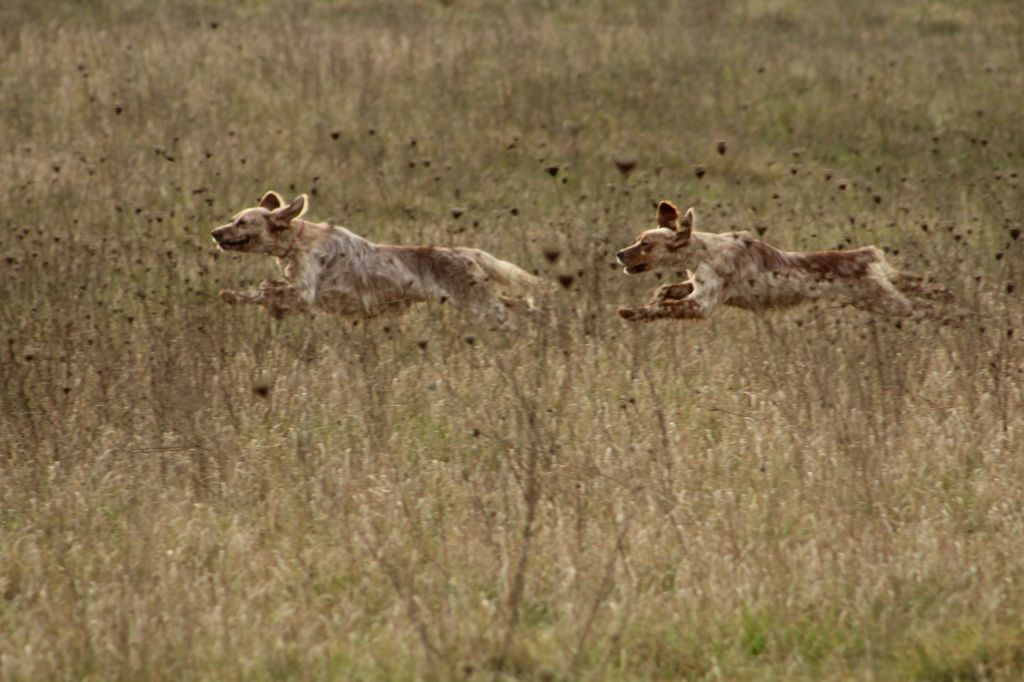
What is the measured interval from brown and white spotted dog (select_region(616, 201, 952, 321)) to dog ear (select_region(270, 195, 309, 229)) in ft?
5.99

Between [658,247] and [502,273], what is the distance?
0.97 metres

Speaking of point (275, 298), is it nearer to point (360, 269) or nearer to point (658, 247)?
point (360, 269)

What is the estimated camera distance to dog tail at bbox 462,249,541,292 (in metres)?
8.85

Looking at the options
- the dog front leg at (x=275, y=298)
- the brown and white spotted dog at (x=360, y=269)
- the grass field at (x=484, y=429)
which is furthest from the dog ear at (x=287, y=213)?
the grass field at (x=484, y=429)

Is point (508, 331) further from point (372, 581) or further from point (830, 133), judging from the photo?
point (830, 133)

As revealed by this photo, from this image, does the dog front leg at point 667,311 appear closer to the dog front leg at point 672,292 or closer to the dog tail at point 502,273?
the dog front leg at point 672,292

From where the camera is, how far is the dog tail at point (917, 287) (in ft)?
27.5

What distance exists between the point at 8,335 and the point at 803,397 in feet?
12.5

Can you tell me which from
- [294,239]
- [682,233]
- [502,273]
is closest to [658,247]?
[682,233]

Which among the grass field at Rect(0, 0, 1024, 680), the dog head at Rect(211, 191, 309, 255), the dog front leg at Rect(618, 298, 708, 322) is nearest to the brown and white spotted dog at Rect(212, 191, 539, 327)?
the dog head at Rect(211, 191, 309, 255)

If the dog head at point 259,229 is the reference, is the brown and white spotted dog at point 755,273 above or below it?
below

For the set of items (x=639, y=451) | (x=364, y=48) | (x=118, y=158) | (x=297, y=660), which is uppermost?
(x=364, y=48)

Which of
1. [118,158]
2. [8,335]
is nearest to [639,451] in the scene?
[8,335]

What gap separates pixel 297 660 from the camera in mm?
4527
